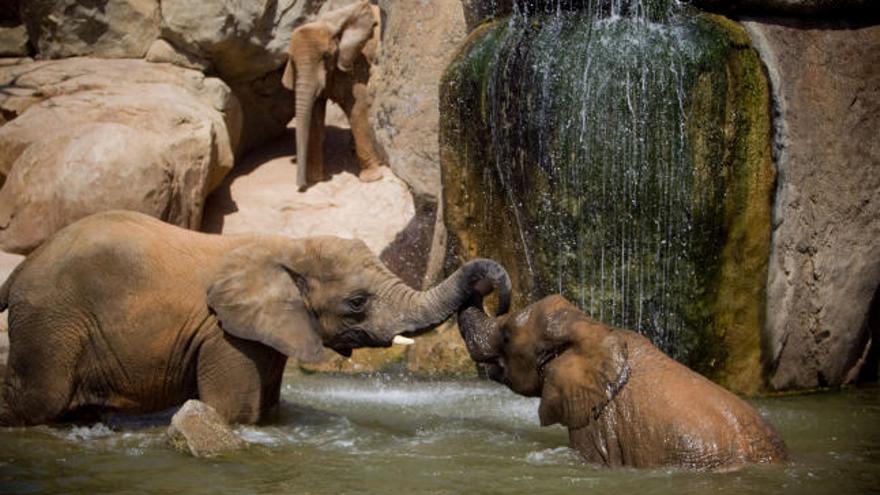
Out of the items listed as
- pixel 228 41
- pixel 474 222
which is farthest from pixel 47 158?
pixel 474 222

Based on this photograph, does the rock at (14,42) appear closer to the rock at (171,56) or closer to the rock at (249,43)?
the rock at (171,56)

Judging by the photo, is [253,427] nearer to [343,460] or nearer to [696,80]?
[343,460]

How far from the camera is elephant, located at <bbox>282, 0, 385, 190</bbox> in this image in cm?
1652

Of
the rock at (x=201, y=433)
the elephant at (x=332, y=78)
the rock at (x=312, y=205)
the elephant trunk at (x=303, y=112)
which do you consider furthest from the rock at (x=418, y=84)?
the rock at (x=201, y=433)

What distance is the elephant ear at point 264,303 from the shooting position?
26.3 feet

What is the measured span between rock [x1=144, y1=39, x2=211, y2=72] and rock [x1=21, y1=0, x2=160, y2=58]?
175 millimetres

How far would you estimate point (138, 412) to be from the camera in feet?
27.6

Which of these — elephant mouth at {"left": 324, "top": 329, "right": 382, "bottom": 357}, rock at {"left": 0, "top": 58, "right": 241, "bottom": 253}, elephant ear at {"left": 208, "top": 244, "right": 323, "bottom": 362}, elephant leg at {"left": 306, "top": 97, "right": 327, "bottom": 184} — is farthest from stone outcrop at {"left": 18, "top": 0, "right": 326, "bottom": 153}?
elephant mouth at {"left": 324, "top": 329, "right": 382, "bottom": 357}

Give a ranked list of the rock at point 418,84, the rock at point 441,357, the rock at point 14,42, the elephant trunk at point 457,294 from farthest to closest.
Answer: the rock at point 14,42 < the rock at point 418,84 < the rock at point 441,357 < the elephant trunk at point 457,294

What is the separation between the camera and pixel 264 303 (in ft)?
26.6

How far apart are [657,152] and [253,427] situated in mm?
4013

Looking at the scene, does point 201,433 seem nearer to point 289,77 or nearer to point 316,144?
point 316,144

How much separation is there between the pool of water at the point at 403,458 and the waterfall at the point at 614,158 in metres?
1.25

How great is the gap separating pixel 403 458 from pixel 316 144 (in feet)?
31.2
